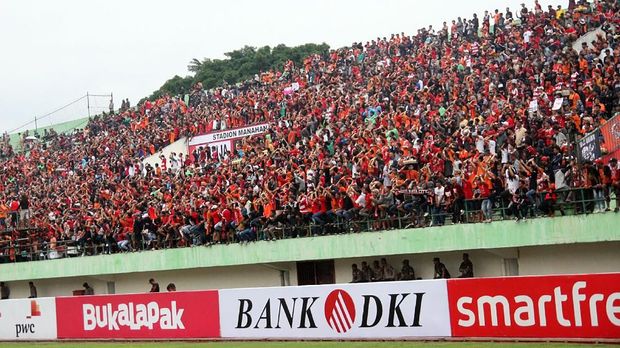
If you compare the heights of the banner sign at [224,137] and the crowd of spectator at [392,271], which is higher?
the banner sign at [224,137]

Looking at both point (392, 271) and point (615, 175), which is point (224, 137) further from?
point (615, 175)

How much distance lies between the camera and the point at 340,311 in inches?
891

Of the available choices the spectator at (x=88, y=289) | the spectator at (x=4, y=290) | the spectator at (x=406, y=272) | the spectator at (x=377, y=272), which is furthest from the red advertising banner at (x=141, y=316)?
the spectator at (x=4, y=290)

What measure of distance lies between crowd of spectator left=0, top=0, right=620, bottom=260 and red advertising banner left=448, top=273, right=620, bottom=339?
3228 mm

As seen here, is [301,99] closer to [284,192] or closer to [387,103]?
[387,103]

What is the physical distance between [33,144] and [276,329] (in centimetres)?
3677

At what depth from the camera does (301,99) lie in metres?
38.9

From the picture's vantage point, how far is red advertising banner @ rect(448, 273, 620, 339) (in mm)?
18125

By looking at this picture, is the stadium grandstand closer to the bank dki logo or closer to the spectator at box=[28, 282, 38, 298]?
the spectator at box=[28, 282, 38, 298]

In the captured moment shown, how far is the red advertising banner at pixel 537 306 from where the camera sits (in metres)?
18.1

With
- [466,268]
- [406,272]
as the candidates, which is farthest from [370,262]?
[466,268]

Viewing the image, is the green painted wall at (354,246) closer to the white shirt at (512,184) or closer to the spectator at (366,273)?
the spectator at (366,273)

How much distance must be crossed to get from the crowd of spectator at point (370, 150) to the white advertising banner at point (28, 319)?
5.21 metres

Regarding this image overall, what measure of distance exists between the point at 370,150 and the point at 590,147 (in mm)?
8201
